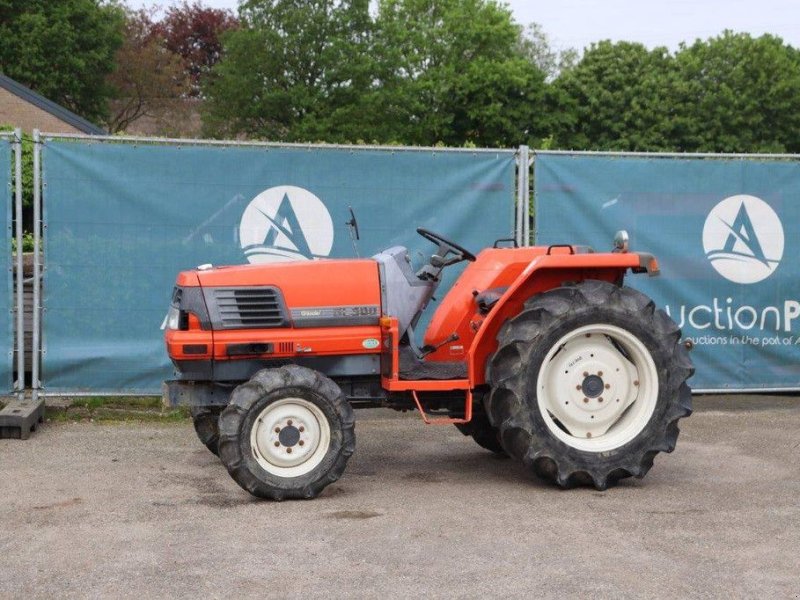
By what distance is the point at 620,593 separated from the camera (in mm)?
4797

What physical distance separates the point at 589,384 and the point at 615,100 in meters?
48.8

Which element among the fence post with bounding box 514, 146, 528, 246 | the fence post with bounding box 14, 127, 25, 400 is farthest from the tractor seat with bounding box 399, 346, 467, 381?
the fence post with bounding box 14, 127, 25, 400

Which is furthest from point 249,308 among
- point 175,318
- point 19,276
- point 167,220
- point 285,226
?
point 19,276

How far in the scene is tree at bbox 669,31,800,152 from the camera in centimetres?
5306

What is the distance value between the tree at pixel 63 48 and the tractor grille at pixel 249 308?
45702 mm

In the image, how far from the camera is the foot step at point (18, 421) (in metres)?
8.47

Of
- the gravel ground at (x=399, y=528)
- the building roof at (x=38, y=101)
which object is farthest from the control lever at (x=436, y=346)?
the building roof at (x=38, y=101)

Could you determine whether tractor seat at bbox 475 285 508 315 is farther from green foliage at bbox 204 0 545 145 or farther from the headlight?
green foliage at bbox 204 0 545 145

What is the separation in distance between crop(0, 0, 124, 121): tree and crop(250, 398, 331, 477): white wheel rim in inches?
1820

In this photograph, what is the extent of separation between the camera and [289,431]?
6617 millimetres

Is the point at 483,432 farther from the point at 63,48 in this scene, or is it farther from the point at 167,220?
the point at 63,48

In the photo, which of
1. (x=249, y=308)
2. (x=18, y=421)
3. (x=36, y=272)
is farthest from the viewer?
(x=36, y=272)

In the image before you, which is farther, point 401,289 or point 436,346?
point 436,346

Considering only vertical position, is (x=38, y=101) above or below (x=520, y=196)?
above
